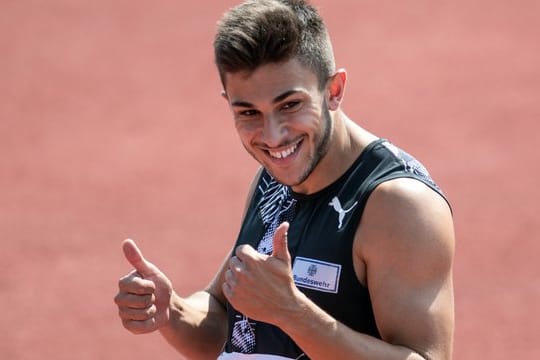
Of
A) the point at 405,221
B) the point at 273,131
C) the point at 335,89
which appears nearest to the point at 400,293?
the point at 405,221

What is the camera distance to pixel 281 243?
116 inches

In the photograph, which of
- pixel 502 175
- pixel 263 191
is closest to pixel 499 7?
pixel 502 175

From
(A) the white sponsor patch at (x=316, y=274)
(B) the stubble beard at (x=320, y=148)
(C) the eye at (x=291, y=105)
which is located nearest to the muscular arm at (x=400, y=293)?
(A) the white sponsor patch at (x=316, y=274)

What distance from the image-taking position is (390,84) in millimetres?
11398

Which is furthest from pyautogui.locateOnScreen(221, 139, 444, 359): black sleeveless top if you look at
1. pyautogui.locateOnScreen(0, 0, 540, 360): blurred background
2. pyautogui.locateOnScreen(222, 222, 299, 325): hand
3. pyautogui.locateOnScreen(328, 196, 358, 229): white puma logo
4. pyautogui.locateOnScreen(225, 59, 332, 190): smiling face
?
pyautogui.locateOnScreen(0, 0, 540, 360): blurred background

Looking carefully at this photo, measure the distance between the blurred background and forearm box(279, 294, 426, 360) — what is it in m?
4.40

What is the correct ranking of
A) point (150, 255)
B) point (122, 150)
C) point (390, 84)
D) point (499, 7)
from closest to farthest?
point (150, 255) < point (122, 150) < point (390, 84) < point (499, 7)

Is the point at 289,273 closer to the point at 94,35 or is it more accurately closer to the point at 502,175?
the point at 502,175

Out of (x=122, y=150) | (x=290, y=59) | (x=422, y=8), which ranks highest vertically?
(x=422, y=8)

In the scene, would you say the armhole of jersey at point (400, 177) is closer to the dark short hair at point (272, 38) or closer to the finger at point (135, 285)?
the dark short hair at point (272, 38)

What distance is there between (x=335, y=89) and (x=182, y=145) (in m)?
7.19

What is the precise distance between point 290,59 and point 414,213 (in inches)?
24.7

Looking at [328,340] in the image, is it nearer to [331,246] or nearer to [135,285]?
[331,246]

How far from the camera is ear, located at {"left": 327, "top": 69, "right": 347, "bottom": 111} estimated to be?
11.1ft
